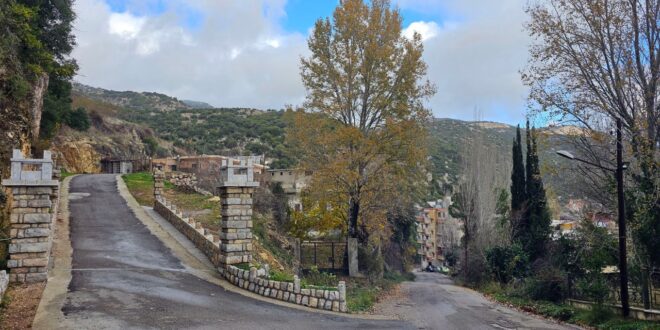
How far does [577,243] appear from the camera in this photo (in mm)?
19734

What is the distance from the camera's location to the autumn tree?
930 inches

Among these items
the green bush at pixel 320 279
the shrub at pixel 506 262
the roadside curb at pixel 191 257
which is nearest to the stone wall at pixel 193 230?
the roadside curb at pixel 191 257

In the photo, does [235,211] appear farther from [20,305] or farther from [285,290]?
[20,305]

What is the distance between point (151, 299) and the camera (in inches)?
467

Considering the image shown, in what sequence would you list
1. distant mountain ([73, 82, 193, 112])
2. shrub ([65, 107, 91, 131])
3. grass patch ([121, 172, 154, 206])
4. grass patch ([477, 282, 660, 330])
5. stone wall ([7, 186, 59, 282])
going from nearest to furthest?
stone wall ([7, 186, 59, 282]) < grass patch ([477, 282, 660, 330]) < grass patch ([121, 172, 154, 206]) < shrub ([65, 107, 91, 131]) < distant mountain ([73, 82, 193, 112])

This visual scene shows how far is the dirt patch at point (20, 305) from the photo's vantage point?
31.6 feet

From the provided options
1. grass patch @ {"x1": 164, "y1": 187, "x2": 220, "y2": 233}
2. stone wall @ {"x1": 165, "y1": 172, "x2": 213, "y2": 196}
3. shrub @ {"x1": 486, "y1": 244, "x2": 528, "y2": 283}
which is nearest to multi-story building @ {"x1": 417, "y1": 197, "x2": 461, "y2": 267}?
stone wall @ {"x1": 165, "y1": 172, "x2": 213, "y2": 196}

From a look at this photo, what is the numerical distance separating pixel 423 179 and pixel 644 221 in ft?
38.5

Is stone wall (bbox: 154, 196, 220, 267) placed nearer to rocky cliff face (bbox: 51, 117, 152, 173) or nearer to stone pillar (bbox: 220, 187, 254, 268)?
stone pillar (bbox: 220, 187, 254, 268)

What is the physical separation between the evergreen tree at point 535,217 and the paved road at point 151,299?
54.3ft

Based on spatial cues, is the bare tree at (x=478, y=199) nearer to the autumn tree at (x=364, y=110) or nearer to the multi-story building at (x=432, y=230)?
the autumn tree at (x=364, y=110)

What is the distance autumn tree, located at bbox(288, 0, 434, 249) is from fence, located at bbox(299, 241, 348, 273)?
163cm

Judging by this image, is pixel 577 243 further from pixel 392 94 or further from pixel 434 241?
pixel 434 241

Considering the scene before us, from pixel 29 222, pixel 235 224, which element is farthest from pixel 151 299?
pixel 29 222
